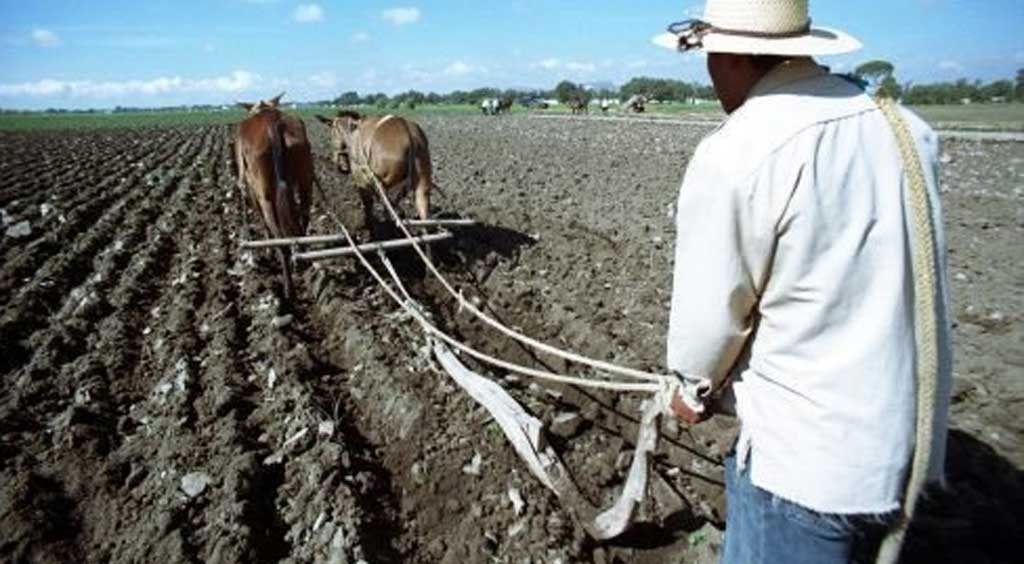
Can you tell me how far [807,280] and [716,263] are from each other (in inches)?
8.5

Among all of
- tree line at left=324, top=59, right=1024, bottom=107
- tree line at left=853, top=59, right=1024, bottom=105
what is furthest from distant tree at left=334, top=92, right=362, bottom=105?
tree line at left=853, top=59, right=1024, bottom=105

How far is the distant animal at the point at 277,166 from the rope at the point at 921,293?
7411 mm

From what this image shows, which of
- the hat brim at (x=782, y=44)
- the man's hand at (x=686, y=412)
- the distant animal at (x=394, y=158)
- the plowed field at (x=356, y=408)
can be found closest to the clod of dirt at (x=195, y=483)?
the plowed field at (x=356, y=408)

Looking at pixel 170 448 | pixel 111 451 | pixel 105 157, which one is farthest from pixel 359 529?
pixel 105 157

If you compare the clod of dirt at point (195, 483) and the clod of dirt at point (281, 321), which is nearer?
the clod of dirt at point (195, 483)

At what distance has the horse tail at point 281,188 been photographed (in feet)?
28.2

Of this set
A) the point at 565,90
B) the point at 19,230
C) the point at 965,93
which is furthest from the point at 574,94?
the point at 19,230

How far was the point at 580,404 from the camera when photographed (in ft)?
18.3

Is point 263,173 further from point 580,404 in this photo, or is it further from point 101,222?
point 101,222

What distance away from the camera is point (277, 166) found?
8578mm

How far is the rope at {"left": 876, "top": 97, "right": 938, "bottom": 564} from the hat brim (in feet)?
0.64

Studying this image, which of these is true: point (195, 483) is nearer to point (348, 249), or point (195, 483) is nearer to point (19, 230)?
point (348, 249)

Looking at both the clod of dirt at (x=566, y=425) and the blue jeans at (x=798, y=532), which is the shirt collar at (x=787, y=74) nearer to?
the blue jeans at (x=798, y=532)

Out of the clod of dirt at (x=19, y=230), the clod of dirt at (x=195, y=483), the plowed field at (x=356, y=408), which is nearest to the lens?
the plowed field at (x=356, y=408)
